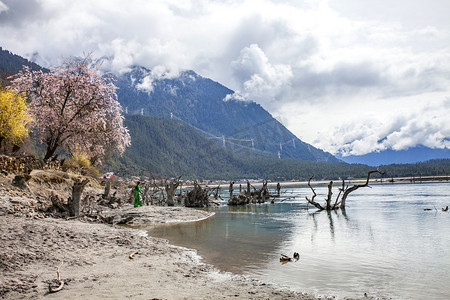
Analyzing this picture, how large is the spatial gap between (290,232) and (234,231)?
3157mm

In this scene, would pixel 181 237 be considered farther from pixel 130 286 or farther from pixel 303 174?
pixel 303 174

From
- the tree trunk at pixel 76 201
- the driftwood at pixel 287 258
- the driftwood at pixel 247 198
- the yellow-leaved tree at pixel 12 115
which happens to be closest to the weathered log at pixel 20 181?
the tree trunk at pixel 76 201

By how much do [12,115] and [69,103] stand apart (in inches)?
182

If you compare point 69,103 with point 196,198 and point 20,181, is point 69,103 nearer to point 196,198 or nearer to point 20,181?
point 20,181

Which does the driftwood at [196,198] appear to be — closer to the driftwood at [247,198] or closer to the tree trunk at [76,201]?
the driftwood at [247,198]

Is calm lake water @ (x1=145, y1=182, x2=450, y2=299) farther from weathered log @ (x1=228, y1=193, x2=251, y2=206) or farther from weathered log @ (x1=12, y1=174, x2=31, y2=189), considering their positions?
weathered log @ (x1=228, y1=193, x2=251, y2=206)

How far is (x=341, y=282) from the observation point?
8.57 meters

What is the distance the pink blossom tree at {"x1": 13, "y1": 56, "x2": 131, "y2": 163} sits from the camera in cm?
2456

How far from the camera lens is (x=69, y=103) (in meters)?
25.7

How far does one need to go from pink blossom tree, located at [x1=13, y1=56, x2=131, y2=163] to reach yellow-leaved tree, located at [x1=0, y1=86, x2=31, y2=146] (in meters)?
1.20

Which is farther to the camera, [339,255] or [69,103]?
[69,103]

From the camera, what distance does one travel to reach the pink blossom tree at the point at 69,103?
24.6m

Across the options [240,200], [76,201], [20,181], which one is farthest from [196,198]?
[76,201]

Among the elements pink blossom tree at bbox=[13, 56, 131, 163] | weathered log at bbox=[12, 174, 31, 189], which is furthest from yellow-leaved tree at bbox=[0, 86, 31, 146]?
weathered log at bbox=[12, 174, 31, 189]
